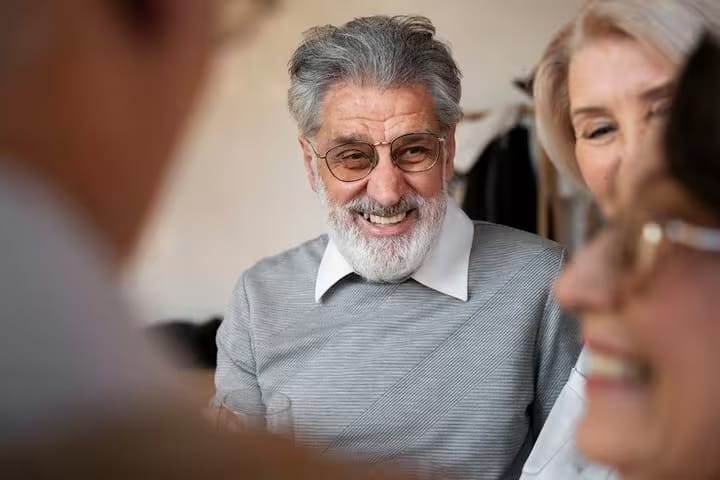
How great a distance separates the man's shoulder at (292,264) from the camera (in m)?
1.42

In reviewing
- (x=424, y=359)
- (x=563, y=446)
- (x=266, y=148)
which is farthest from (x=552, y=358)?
(x=266, y=148)

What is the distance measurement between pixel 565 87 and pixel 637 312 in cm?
68

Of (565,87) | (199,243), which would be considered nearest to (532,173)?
(199,243)

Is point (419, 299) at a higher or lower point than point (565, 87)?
lower

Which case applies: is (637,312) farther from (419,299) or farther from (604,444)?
(419,299)

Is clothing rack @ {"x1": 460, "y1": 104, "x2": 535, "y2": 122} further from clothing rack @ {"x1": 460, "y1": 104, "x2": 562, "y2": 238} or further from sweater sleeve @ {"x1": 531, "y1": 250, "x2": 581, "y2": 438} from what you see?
sweater sleeve @ {"x1": 531, "y1": 250, "x2": 581, "y2": 438}

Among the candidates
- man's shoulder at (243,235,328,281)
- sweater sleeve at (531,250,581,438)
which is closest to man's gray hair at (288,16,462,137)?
man's shoulder at (243,235,328,281)

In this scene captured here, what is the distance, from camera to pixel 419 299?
1.30 meters

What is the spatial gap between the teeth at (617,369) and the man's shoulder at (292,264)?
961 mm

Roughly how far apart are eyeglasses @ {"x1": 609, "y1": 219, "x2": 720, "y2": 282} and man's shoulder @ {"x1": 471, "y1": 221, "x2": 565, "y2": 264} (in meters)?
0.89

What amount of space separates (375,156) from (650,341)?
896mm

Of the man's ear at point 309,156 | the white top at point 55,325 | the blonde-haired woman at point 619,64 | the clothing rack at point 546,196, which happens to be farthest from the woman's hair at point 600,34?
the clothing rack at point 546,196

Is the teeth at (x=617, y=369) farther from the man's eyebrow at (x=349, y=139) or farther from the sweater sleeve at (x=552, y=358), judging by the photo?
the man's eyebrow at (x=349, y=139)

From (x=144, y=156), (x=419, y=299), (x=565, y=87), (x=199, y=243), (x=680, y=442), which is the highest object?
(x=144, y=156)
